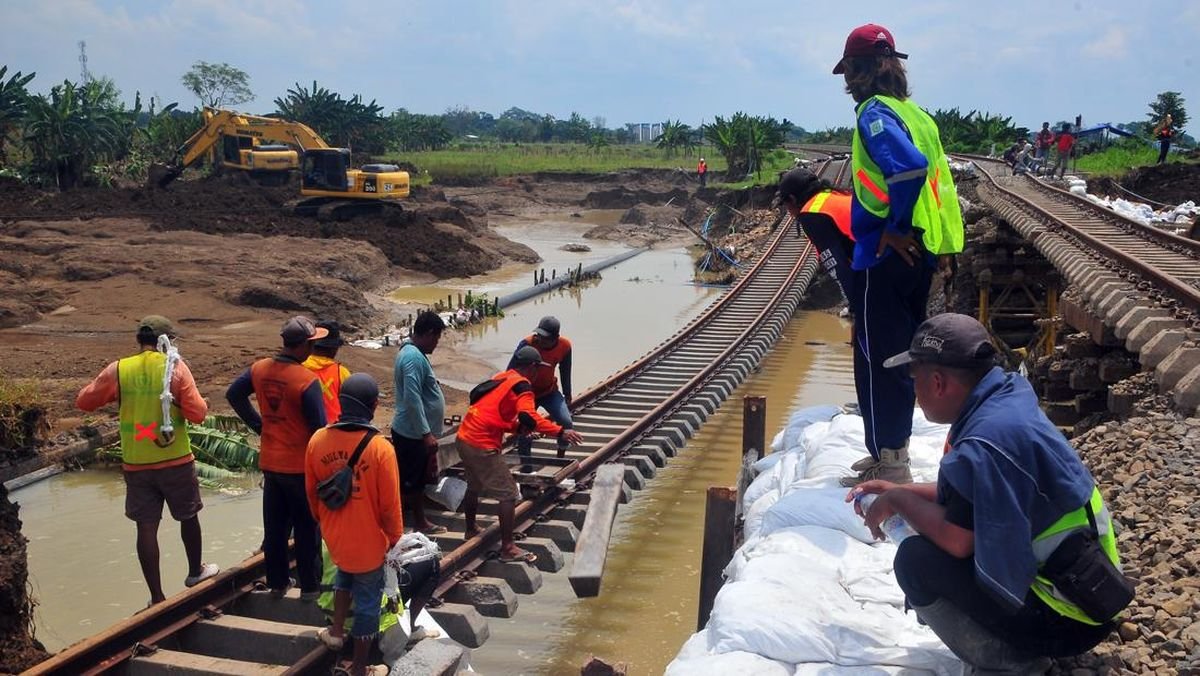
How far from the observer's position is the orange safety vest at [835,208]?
182 inches

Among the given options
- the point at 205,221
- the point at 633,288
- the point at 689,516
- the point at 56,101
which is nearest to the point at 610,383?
the point at 689,516

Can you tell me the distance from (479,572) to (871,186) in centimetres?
328

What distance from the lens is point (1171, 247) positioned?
11109 millimetres

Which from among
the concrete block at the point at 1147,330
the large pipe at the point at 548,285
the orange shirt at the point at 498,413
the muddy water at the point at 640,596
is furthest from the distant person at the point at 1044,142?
the orange shirt at the point at 498,413

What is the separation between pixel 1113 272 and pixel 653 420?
14.6ft

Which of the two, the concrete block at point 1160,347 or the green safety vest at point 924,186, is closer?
the green safety vest at point 924,186

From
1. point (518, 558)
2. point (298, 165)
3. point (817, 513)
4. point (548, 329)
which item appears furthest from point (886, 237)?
point (298, 165)

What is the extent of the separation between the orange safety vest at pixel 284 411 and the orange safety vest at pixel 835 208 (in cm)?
269

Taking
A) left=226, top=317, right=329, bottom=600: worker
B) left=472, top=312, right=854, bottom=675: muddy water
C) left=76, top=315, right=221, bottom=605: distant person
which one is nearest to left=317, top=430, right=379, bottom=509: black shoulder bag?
left=226, top=317, right=329, bottom=600: worker

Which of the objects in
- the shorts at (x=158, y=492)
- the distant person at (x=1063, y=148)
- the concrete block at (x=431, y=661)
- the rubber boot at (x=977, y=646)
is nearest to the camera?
the rubber boot at (x=977, y=646)

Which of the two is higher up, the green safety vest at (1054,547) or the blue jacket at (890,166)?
the blue jacket at (890,166)

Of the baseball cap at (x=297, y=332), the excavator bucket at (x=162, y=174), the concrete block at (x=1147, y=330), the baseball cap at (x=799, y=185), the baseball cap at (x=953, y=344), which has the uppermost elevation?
the excavator bucket at (x=162, y=174)

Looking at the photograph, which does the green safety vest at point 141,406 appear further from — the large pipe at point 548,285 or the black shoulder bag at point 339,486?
the large pipe at point 548,285

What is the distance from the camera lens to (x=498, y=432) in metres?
5.94
